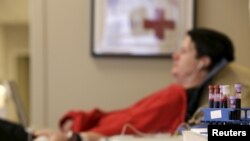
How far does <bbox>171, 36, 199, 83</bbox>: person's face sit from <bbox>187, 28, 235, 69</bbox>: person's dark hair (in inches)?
1.0

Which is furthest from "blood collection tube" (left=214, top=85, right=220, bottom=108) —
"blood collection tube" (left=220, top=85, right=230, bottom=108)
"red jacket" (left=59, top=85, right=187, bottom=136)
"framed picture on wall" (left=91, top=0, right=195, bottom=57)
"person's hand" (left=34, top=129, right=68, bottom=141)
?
"framed picture on wall" (left=91, top=0, right=195, bottom=57)

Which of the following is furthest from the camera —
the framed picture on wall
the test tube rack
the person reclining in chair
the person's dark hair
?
the framed picture on wall

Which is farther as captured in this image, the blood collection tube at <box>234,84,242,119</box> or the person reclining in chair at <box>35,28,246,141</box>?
the person reclining in chair at <box>35,28,246,141</box>

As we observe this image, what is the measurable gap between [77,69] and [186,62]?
23.4 inches

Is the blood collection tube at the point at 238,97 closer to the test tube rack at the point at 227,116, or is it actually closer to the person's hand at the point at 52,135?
the test tube rack at the point at 227,116

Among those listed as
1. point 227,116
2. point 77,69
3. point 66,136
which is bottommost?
point 66,136

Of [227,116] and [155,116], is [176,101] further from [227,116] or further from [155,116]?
[227,116]

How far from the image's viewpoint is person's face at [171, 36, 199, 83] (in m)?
2.01

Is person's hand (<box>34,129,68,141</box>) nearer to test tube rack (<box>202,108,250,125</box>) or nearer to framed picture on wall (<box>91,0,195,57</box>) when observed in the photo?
framed picture on wall (<box>91,0,195,57</box>)

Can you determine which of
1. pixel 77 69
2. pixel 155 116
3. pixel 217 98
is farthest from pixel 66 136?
pixel 217 98

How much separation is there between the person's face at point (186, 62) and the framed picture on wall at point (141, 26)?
29cm

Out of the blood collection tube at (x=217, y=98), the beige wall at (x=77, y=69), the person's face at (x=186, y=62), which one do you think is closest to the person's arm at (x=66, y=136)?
the person's face at (x=186, y=62)

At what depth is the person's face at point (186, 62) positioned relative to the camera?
6.61 feet

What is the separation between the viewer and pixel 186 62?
204 centimetres
